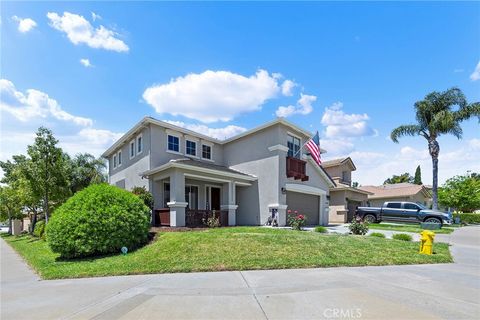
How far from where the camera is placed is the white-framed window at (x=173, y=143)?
1772 cm

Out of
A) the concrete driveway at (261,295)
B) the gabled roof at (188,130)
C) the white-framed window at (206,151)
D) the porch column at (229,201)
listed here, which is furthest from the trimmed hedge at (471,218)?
the concrete driveway at (261,295)

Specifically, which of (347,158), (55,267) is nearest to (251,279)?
(55,267)

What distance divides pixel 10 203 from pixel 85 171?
752 centimetres

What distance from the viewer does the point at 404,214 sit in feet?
72.0

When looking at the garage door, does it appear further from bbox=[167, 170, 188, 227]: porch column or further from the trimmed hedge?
the trimmed hedge

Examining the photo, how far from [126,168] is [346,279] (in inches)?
697

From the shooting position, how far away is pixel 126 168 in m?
20.2

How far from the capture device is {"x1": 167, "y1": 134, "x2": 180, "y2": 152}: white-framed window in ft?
58.1

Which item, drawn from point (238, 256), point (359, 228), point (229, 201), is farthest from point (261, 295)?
point (229, 201)

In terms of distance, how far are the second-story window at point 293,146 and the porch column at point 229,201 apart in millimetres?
4597

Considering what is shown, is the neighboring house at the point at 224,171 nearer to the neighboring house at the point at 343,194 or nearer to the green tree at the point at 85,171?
the neighboring house at the point at 343,194

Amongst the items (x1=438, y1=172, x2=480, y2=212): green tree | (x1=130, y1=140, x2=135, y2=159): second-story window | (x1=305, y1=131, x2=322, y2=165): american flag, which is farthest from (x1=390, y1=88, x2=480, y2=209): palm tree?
(x1=130, y1=140, x2=135, y2=159): second-story window

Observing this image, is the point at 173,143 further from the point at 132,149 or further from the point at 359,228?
the point at 359,228

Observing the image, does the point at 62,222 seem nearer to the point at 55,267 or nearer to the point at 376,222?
the point at 55,267
